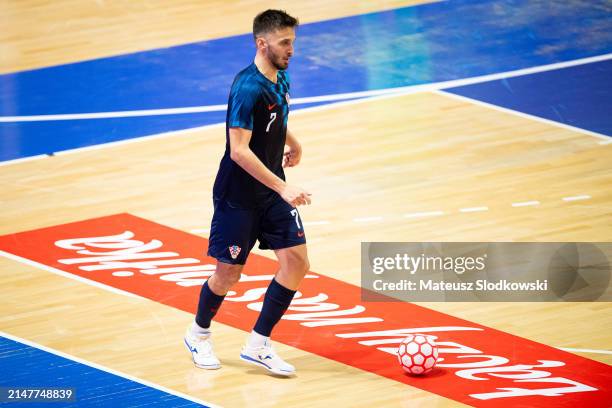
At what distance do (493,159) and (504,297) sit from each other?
3.44 meters

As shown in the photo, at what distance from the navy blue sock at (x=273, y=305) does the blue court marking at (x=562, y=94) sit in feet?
21.1

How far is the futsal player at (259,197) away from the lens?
338 inches

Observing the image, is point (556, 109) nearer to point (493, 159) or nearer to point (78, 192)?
point (493, 159)

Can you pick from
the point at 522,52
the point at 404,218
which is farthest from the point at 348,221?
the point at 522,52

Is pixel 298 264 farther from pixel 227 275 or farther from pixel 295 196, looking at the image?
pixel 295 196

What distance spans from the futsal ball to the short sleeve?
5.86 feet

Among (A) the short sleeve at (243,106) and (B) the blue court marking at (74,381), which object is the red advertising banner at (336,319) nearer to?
(B) the blue court marking at (74,381)

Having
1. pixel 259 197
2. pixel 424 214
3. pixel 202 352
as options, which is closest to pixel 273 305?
pixel 202 352

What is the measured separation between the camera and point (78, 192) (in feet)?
42.6

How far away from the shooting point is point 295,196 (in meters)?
8.27

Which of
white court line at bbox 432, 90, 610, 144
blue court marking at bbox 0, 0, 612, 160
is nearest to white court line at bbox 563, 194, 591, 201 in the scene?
white court line at bbox 432, 90, 610, 144

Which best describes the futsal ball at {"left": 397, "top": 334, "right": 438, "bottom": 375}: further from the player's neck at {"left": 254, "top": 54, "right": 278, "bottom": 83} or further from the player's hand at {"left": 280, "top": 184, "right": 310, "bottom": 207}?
the player's neck at {"left": 254, "top": 54, "right": 278, "bottom": 83}

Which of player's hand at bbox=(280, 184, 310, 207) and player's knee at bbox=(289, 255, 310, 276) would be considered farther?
player's knee at bbox=(289, 255, 310, 276)

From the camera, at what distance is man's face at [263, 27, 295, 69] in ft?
28.2
